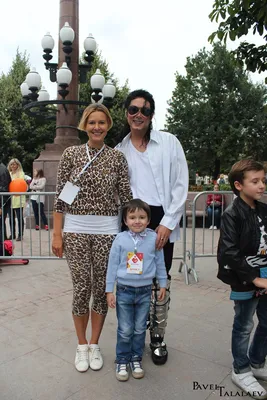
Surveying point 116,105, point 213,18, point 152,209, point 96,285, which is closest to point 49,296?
point 96,285

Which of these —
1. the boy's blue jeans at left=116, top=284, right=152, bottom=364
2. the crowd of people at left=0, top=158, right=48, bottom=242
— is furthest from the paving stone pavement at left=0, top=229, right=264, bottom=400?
the crowd of people at left=0, top=158, right=48, bottom=242

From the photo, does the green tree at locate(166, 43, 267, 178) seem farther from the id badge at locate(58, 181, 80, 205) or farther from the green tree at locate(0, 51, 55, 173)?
the id badge at locate(58, 181, 80, 205)

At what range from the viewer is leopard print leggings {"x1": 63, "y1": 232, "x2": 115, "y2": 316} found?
Result: 2503 millimetres

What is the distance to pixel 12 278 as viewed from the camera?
4.98 m

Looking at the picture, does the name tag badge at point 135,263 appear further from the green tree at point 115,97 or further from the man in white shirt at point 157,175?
the green tree at point 115,97

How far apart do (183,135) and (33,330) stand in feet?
96.0

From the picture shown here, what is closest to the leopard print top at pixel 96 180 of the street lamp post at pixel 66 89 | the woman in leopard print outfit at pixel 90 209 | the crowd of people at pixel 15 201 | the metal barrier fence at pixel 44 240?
the woman in leopard print outfit at pixel 90 209

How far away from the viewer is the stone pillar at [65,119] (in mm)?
10305

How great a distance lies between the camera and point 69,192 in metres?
2.48

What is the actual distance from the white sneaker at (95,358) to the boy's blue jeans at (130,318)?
161 mm

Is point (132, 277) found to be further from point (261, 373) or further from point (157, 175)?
point (261, 373)

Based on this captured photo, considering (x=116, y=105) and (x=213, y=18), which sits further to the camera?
(x=116, y=105)

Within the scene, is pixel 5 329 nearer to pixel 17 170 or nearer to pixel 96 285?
pixel 96 285

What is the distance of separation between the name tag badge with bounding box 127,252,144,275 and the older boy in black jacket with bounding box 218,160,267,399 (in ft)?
1.71
